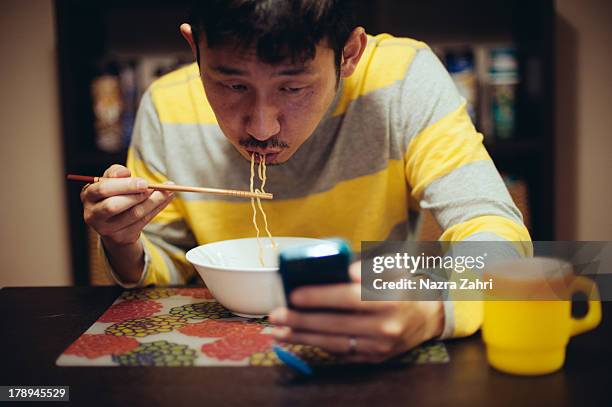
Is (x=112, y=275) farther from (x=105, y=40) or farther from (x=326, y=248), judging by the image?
(x=105, y=40)

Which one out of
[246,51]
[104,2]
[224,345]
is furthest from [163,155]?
[104,2]

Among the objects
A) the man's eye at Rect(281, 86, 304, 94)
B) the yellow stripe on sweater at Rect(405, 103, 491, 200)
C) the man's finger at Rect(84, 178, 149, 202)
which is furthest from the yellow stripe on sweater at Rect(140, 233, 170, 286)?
the yellow stripe on sweater at Rect(405, 103, 491, 200)

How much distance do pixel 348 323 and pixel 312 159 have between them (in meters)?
0.70

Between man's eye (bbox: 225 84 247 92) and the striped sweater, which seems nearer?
man's eye (bbox: 225 84 247 92)

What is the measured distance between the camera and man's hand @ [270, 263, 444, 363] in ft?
2.52

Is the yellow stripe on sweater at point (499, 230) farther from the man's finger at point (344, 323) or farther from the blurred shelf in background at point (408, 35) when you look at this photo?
the blurred shelf in background at point (408, 35)

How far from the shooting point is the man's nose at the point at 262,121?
1.06 metres

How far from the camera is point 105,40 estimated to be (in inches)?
102

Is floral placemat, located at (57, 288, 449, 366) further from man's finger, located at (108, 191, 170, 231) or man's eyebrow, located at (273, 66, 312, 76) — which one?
man's eyebrow, located at (273, 66, 312, 76)

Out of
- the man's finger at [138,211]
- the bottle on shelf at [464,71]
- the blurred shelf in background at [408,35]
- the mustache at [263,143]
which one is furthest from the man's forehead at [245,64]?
the bottle on shelf at [464,71]

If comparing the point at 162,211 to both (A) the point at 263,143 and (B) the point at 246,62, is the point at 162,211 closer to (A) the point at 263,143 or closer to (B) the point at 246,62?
(A) the point at 263,143

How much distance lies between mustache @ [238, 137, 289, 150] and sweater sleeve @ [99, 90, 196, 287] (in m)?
0.40

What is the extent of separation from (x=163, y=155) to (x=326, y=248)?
2.78ft

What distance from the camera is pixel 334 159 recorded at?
144 cm
